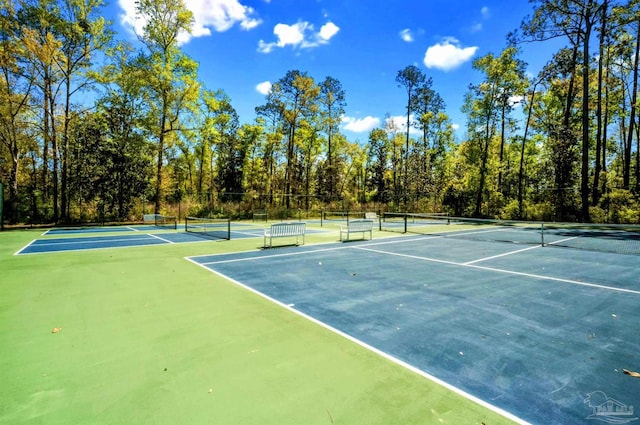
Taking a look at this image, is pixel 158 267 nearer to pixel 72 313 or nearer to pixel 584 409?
pixel 72 313

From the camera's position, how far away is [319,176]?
44469mm

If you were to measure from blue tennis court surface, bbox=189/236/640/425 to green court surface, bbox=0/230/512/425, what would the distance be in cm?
49

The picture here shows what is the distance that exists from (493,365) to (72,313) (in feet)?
20.4

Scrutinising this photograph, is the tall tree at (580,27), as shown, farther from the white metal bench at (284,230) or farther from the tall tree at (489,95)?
the white metal bench at (284,230)

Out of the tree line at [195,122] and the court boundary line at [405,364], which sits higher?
the tree line at [195,122]

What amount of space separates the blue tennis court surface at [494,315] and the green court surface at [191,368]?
Answer: 49 centimetres

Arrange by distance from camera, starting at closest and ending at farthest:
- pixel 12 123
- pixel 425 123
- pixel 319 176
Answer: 1. pixel 12 123
2. pixel 425 123
3. pixel 319 176

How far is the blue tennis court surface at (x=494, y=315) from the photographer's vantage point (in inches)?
121

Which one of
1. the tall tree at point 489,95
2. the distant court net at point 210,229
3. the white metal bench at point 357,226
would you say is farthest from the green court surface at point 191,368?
the tall tree at point 489,95

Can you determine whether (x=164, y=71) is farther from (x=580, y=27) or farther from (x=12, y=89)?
(x=580, y=27)

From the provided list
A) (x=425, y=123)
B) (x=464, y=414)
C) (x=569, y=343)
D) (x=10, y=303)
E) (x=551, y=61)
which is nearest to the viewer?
(x=464, y=414)

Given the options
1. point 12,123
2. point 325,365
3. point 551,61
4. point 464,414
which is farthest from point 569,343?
point 551,61

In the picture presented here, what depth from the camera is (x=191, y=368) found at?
3455 mm

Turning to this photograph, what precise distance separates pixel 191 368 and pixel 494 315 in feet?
14.9
